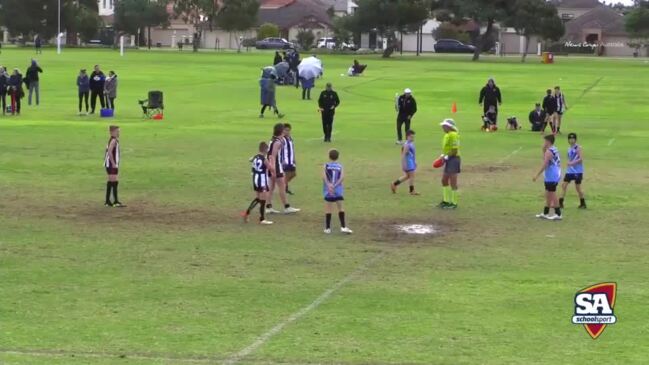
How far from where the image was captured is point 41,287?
1455cm

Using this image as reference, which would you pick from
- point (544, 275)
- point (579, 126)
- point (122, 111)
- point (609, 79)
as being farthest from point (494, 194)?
point (609, 79)

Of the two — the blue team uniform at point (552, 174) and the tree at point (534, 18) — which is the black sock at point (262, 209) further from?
the tree at point (534, 18)

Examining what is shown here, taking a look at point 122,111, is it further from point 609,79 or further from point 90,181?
point 609,79

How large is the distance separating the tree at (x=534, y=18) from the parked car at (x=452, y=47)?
2241cm

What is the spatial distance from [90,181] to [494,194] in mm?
9395

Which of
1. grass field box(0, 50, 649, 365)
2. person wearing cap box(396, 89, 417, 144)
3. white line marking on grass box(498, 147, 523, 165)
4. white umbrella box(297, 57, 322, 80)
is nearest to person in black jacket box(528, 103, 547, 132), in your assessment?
grass field box(0, 50, 649, 365)

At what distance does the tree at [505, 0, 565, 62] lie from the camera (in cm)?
10462

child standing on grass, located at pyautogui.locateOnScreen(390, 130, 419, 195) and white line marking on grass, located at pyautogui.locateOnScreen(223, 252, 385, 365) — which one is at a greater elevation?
child standing on grass, located at pyautogui.locateOnScreen(390, 130, 419, 195)

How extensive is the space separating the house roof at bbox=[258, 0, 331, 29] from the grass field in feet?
383

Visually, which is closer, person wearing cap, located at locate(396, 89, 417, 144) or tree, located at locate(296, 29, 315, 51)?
person wearing cap, located at locate(396, 89, 417, 144)

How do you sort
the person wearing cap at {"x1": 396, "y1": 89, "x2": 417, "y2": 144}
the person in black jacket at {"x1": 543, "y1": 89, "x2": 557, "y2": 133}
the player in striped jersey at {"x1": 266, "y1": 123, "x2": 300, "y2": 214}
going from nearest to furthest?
the player in striped jersey at {"x1": 266, "y1": 123, "x2": 300, "y2": 214}, the person wearing cap at {"x1": 396, "y1": 89, "x2": 417, "y2": 144}, the person in black jacket at {"x1": 543, "y1": 89, "x2": 557, "y2": 133}

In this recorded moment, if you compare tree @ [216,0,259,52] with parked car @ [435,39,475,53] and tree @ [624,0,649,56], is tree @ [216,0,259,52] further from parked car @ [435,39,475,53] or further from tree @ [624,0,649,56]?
tree @ [624,0,649,56]

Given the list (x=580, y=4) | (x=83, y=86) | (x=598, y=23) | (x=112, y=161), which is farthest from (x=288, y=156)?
(x=580, y=4)

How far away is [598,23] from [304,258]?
458 feet
